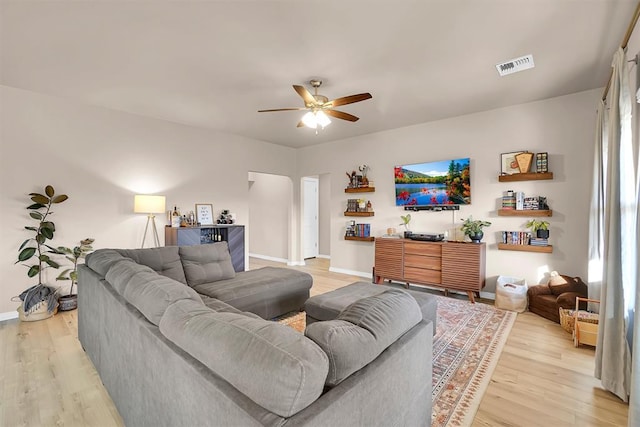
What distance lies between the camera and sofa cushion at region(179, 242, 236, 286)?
3.07 m

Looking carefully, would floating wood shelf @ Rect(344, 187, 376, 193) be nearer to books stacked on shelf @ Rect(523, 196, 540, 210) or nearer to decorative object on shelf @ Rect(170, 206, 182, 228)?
books stacked on shelf @ Rect(523, 196, 540, 210)

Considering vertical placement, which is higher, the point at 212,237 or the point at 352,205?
the point at 352,205

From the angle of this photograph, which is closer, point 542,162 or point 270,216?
point 542,162

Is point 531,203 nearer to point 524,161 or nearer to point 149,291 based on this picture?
point 524,161

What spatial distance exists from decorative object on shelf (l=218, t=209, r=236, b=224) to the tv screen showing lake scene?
119 inches

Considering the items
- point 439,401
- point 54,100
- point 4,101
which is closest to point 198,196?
point 54,100

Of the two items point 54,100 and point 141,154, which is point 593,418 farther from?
point 54,100

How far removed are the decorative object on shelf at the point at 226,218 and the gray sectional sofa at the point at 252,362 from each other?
344 cm

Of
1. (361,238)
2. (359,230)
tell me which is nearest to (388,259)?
(361,238)

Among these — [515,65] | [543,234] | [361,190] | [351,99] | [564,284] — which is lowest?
[564,284]

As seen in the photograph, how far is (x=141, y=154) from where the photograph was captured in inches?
174

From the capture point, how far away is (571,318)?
9.66 feet

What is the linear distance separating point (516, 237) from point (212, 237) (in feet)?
15.1

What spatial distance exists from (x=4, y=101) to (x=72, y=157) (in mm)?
820
